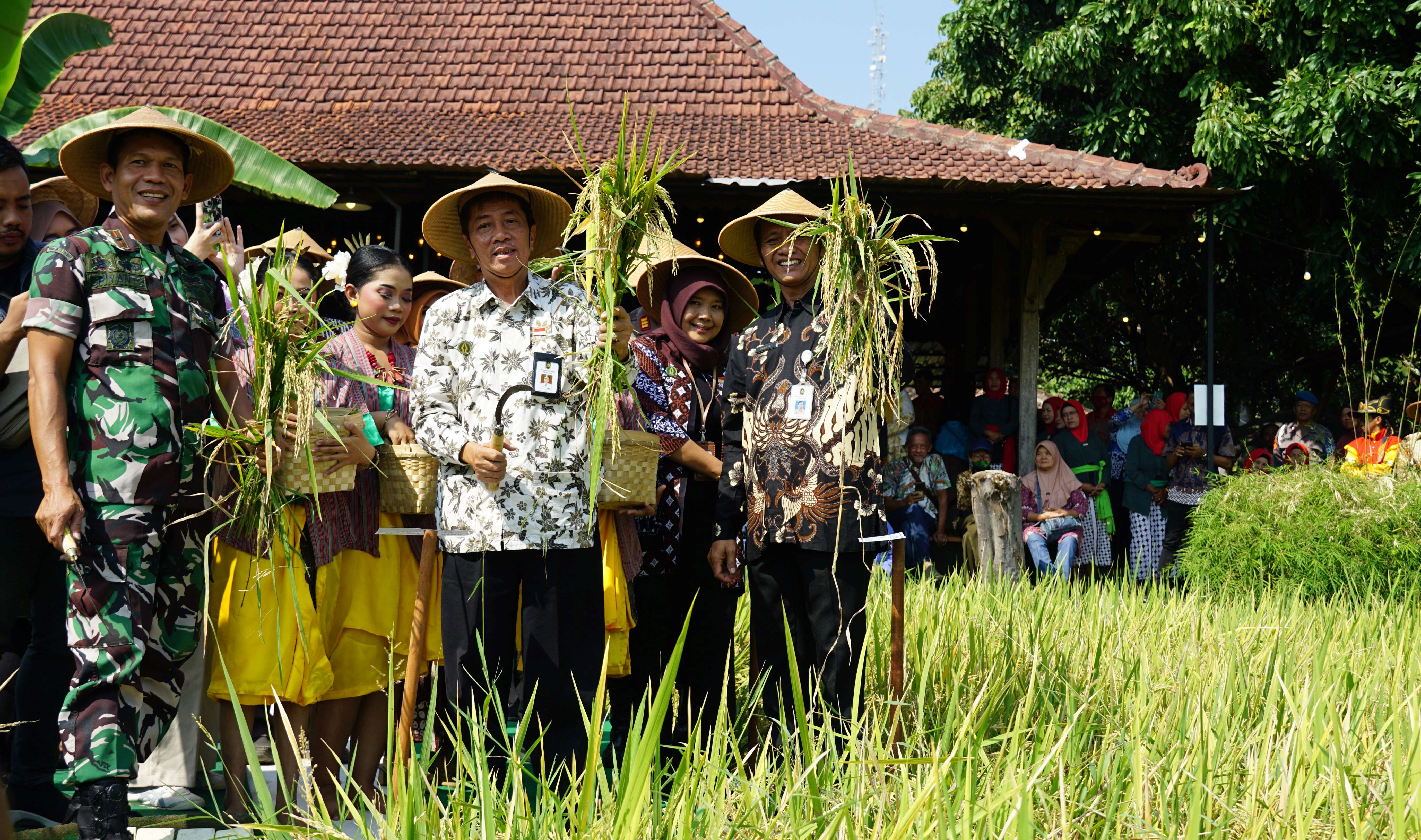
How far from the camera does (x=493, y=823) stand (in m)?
2.05

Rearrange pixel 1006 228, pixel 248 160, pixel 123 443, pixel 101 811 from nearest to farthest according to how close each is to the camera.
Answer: pixel 101 811, pixel 123 443, pixel 248 160, pixel 1006 228

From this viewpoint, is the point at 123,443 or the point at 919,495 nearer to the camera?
the point at 123,443

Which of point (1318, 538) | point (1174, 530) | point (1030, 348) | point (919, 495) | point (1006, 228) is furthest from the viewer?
point (1030, 348)

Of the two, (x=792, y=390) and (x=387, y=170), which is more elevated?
(x=387, y=170)

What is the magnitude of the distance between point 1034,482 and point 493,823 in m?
6.81

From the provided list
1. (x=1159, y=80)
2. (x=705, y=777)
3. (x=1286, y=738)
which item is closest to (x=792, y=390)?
(x=705, y=777)

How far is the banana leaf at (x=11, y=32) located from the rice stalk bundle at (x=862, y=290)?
2.88 metres

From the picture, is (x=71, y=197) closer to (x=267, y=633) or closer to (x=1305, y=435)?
(x=267, y=633)

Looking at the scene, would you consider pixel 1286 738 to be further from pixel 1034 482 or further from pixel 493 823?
pixel 1034 482

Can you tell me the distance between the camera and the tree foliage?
34.8ft

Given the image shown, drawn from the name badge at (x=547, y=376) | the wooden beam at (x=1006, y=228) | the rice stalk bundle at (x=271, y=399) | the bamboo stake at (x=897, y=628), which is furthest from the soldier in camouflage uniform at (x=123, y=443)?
the wooden beam at (x=1006, y=228)

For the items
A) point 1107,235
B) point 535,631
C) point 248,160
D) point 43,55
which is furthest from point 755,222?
point 1107,235

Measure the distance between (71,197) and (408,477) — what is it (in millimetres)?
2037

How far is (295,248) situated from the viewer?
356cm
